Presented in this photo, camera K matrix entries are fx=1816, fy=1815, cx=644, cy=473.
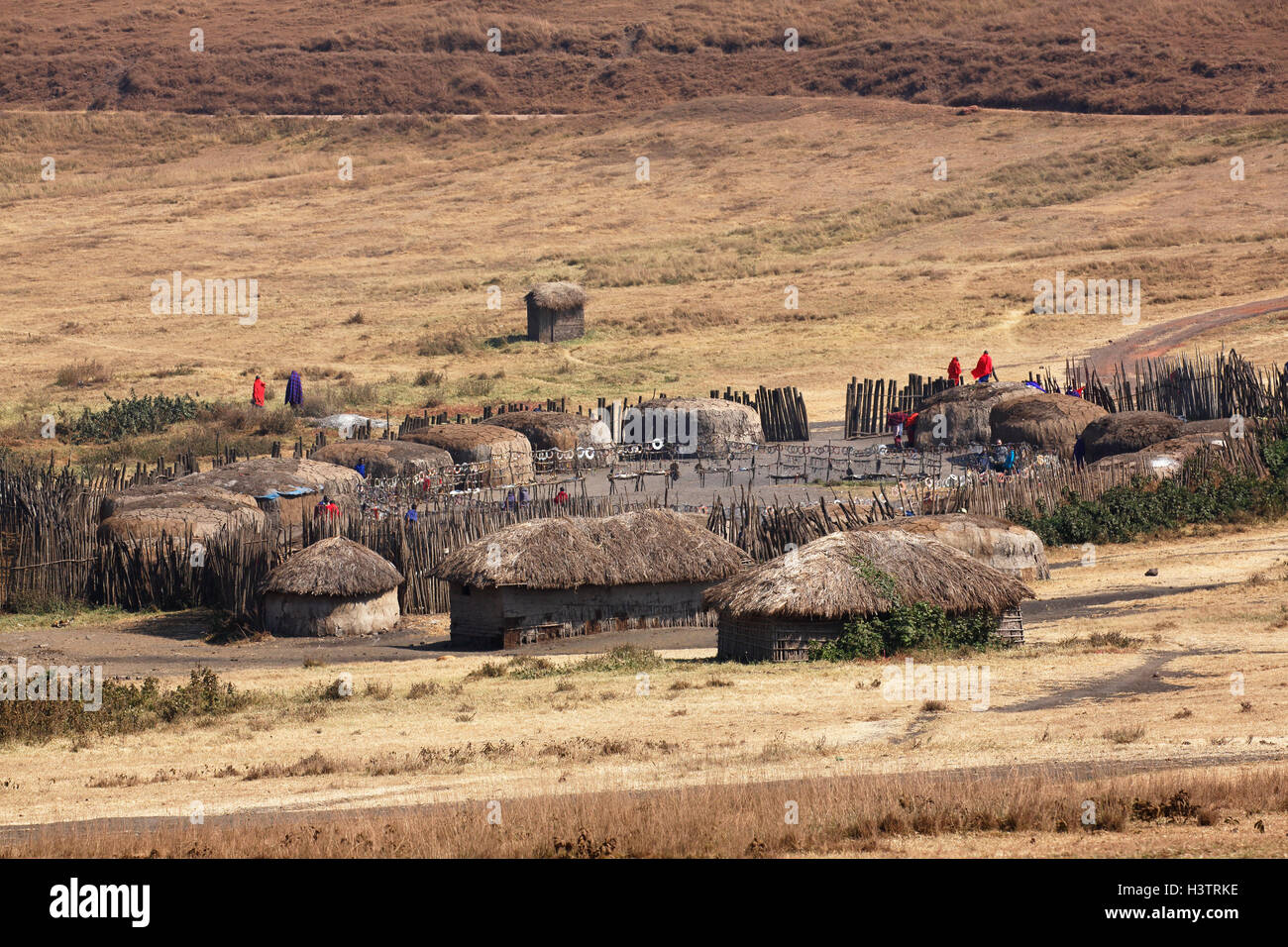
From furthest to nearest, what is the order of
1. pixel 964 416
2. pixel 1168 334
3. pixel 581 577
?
pixel 1168 334 → pixel 964 416 → pixel 581 577

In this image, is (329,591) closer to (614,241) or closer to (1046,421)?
(1046,421)

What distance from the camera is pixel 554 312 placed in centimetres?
5809

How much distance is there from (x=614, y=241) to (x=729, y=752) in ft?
203

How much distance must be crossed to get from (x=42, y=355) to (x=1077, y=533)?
36639 mm

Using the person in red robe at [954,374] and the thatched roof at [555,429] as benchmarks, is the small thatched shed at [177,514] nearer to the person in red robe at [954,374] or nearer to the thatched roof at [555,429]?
the thatched roof at [555,429]

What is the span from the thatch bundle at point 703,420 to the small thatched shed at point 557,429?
3.45 ft

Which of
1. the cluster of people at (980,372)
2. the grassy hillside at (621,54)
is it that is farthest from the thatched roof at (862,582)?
the grassy hillside at (621,54)

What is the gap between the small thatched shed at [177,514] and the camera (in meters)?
29.2

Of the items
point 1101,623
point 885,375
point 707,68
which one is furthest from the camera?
point 707,68

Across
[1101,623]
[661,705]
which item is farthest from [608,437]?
[661,705]

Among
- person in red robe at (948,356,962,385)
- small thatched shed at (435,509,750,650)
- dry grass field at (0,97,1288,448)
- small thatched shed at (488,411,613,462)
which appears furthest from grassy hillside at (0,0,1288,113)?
small thatched shed at (435,509,750,650)

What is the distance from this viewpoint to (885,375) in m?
51.7

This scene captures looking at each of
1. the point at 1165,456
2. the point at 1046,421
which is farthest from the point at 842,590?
the point at 1046,421
